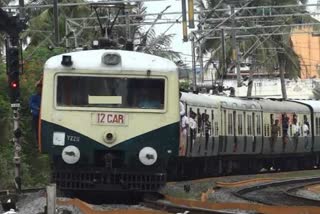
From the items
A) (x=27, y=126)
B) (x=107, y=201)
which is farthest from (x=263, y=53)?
(x=107, y=201)

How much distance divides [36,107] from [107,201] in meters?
2.02

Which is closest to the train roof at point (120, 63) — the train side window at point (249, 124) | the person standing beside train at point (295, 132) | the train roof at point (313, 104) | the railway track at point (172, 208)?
the railway track at point (172, 208)

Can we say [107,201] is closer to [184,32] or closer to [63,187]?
[63,187]

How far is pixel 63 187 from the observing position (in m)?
13.1

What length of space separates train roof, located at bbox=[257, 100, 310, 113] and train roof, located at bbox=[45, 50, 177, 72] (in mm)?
13769

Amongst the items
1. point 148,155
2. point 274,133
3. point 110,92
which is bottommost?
point 274,133

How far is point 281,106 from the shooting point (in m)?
28.3

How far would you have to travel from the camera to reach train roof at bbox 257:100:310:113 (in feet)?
88.2

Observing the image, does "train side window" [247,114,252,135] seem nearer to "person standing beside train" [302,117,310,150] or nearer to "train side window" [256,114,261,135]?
"train side window" [256,114,261,135]

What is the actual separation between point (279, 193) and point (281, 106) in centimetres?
1086

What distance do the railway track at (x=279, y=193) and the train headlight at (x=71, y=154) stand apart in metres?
3.55

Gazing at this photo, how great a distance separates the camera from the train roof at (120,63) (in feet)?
42.6

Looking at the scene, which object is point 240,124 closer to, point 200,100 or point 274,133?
point 274,133

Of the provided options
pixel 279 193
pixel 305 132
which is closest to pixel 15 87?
pixel 279 193
